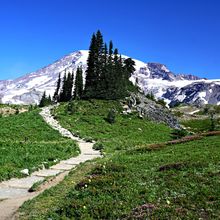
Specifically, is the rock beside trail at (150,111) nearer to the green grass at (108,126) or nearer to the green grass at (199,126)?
the green grass at (108,126)

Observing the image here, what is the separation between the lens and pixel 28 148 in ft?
124

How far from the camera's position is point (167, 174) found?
22.8 meters

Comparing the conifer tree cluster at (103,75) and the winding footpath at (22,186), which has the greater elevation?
the conifer tree cluster at (103,75)

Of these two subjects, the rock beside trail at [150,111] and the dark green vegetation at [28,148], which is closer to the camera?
the dark green vegetation at [28,148]

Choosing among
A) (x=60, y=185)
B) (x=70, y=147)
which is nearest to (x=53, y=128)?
(x=70, y=147)

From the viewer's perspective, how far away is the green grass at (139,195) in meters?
16.4

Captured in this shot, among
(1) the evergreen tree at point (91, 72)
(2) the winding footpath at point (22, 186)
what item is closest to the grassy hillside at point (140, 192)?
(2) the winding footpath at point (22, 186)

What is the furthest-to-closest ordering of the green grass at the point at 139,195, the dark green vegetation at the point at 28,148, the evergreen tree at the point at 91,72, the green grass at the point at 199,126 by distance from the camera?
the green grass at the point at 199,126 → the evergreen tree at the point at 91,72 → the dark green vegetation at the point at 28,148 → the green grass at the point at 139,195

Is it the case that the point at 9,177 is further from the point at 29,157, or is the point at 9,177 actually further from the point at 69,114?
the point at 69,114

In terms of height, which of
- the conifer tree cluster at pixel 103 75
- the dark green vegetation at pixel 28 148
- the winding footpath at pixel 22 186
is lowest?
the winding footpath at pixel 22 186

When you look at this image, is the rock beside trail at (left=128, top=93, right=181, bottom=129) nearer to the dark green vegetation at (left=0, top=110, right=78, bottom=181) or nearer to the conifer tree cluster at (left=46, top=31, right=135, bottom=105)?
the conifer tree cluster at (left=46, top=31, right=135, bottom=105)

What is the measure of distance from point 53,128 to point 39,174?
3491 cm

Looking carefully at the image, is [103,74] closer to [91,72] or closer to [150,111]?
[91,72]

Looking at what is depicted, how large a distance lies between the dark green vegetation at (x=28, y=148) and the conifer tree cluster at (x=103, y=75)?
93.9ft
